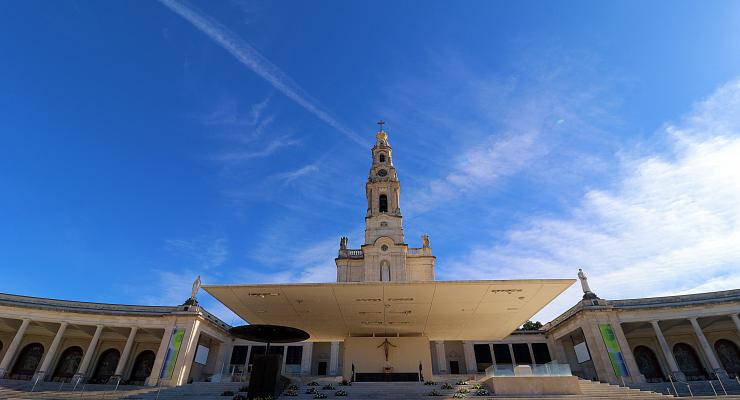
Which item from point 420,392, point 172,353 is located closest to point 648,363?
point 420,392

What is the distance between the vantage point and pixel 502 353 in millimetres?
41000

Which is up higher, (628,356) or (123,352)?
(123,352)

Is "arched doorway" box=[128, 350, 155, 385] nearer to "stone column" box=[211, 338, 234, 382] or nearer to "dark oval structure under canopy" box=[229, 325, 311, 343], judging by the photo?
"stone column" box=[211, 338, 234, 382]

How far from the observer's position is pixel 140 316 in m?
32.2

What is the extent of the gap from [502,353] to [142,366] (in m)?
39.8

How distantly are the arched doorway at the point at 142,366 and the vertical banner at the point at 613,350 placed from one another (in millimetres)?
44269

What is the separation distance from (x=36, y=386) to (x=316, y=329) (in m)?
21.6

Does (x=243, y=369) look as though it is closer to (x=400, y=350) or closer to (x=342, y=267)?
(x=400, y=350)

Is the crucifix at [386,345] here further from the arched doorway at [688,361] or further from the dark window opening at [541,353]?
the arched doorway at [688,361]

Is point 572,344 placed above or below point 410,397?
above

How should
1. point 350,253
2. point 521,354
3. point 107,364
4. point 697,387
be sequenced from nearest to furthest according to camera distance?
point 697,387 < point 107,364 < point 521,354 < point 350,253

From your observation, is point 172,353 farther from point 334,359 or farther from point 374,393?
point 374,393

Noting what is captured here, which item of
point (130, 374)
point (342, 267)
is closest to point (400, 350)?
point (342, 267)

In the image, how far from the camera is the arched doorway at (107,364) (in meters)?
35.8
